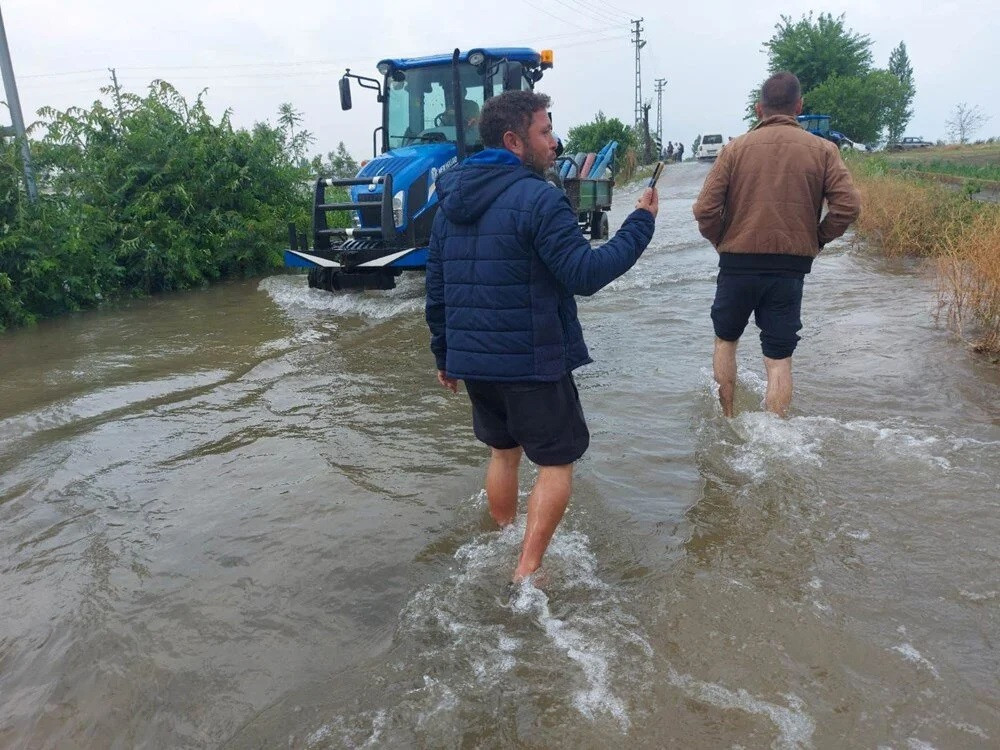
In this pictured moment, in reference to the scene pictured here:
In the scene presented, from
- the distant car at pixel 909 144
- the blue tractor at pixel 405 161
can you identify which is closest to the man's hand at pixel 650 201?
the blue tractor at pixel 405 161

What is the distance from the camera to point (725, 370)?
4.67 m

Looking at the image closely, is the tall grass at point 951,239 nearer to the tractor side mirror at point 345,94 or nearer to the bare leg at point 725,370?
the bare leg at point 725,370

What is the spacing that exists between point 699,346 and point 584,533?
12.5ft

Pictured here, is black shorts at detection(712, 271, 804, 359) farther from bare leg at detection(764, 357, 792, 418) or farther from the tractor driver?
the tractor driver

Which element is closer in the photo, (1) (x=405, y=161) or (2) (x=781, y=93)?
(2) (x=781, y=93)

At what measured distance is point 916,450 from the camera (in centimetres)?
414

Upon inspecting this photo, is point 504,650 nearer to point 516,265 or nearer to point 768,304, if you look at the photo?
point 516,265

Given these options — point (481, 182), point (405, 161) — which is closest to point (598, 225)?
point (405, 161)

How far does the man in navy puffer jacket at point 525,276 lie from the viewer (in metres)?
2.61

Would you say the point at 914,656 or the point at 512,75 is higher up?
the point at 512,75

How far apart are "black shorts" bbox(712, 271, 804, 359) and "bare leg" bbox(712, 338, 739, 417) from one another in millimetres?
194

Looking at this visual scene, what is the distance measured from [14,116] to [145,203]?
7.25ft

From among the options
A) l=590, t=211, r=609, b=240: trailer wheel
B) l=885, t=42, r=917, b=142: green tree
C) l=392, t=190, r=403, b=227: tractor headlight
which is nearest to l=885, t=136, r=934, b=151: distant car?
l=885, t=42, r=917, b=142: green tree

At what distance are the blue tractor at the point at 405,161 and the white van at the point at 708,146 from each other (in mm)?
48448
